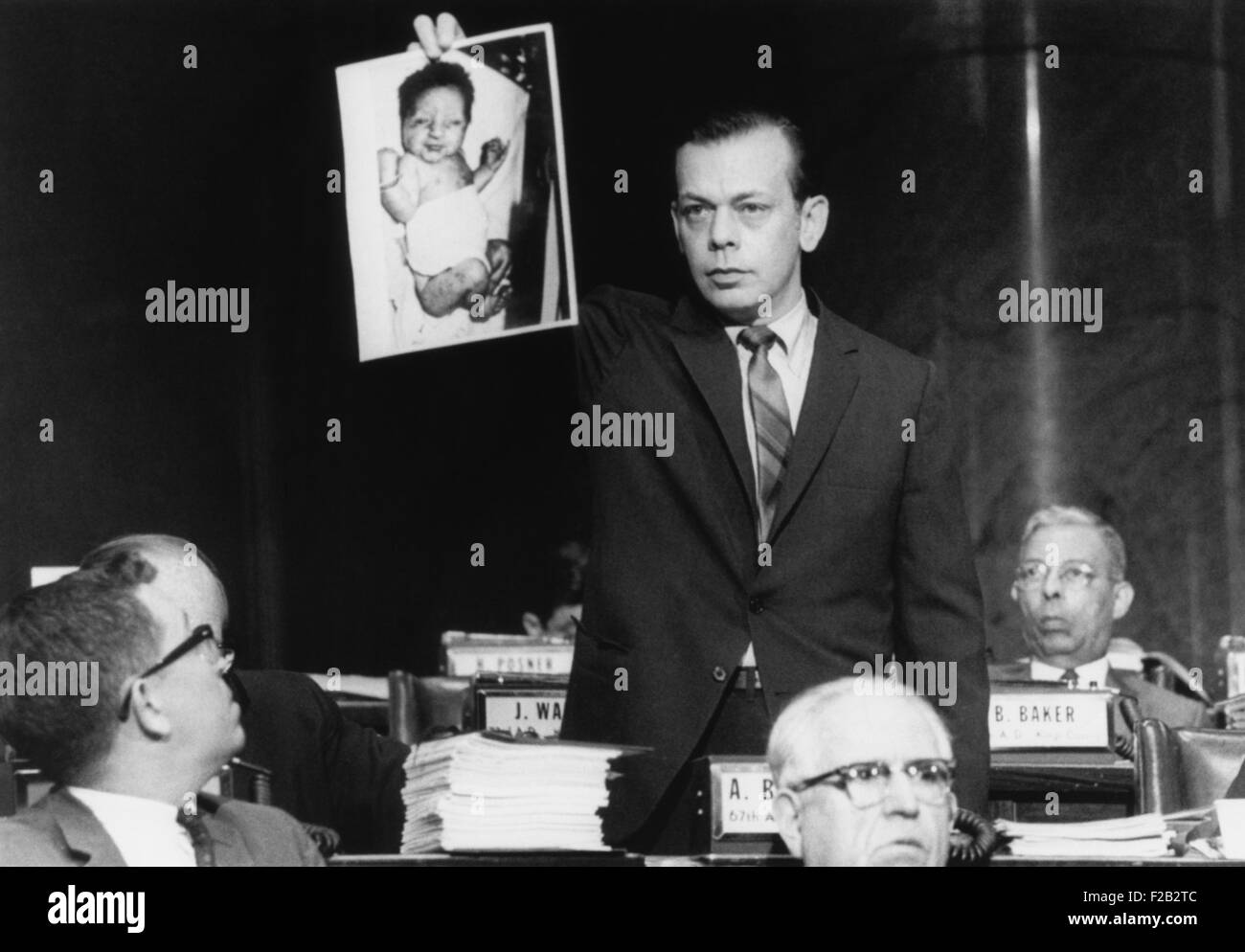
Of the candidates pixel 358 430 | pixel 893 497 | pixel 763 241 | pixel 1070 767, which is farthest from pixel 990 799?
pixel 358 430

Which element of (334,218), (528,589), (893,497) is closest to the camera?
(893,497)

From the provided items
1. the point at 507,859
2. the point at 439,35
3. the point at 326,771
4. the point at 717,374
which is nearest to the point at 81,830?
the point at 507,859

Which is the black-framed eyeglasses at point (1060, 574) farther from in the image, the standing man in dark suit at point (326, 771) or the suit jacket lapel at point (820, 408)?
the standing man in dark suit at point (326, 771)

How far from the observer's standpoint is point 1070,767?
4.04 meters

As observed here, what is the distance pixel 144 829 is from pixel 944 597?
1569mm

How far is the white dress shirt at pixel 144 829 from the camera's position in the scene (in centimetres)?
314

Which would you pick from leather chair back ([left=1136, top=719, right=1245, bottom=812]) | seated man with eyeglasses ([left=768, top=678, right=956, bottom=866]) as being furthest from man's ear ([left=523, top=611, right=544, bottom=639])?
seated man with eyeglasses ([left=768, top=678, right=956, bottom=866])

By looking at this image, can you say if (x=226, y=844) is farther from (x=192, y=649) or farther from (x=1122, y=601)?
(x=1122, y=601)

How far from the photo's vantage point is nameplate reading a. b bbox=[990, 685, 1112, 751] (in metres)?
4.01

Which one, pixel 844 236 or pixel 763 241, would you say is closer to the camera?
pixel 763 241
